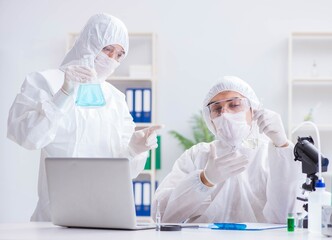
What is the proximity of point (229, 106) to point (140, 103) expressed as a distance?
7.56 feet

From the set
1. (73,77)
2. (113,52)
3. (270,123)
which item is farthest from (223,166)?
(113,52)

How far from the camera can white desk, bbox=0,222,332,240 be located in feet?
6.55

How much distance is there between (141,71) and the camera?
5363 mm

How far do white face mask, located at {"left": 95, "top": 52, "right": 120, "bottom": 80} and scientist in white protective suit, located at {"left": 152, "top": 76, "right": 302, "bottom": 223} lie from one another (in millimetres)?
461

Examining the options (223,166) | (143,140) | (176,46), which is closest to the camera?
(223,166)

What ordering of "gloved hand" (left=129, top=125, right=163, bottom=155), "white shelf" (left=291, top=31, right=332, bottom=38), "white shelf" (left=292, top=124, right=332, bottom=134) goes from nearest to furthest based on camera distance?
"gloved hand" (left=129, top=125, right=163, bottom=155) → "white shelf" (left=292, top=124, right=332, bottom=134) → "white shelf" (left=291, top=31, right=332, bottom=38)

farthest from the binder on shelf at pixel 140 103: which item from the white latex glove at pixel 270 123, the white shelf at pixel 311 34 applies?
the white latex glove at pixel 270 123

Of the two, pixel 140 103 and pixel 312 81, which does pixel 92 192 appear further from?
pixel 312 81

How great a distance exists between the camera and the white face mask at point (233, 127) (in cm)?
293

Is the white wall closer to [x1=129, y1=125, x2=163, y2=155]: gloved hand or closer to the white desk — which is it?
[x1=129, y1=125, x2=163, y2=155]: gloved hand

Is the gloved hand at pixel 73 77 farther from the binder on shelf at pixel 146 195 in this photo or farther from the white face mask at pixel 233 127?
the binder on shelf at pixel 146 195

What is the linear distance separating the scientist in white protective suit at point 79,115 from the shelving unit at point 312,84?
252 centimetres

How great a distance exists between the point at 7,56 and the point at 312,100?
8.24 feet

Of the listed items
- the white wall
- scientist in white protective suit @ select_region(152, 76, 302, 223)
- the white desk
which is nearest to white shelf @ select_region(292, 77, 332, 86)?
the white wall
